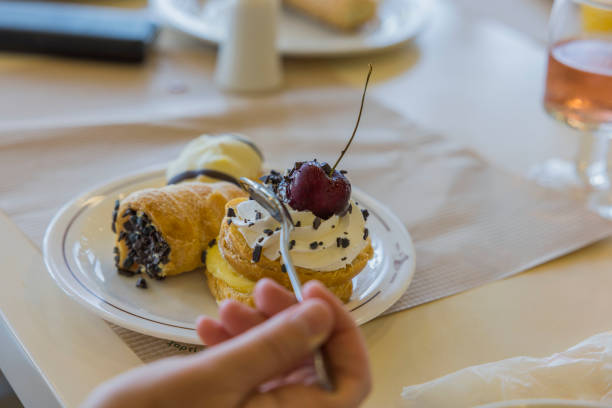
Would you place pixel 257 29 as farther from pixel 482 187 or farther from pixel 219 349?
pixel 219 349

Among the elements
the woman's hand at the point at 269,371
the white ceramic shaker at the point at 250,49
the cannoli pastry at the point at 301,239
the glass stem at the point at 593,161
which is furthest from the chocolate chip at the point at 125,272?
the glass stem at the point at 593,161

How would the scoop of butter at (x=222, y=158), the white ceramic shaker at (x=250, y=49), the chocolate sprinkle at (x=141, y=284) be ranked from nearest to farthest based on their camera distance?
the chocolate sprinkle at (x=141, y=284) < the scoop of butter at (x=222, y=158) < the white ceramic shaker at (x=250, y=49)

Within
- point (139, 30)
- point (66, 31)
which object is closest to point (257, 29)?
point (139, 30)

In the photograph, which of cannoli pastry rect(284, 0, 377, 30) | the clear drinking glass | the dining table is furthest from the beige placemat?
cannoli pastry rect(284, 0, 377, 30)

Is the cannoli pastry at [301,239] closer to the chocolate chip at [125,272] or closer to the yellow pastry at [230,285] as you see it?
the yellow pastry at [230,285]

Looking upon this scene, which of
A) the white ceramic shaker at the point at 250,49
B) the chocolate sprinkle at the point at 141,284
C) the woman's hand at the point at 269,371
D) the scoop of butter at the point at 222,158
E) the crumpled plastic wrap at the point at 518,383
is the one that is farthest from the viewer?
the white ceramic shaker at the point at 250,49

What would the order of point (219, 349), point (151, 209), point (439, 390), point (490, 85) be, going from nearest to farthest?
point (219, 349) → point (439, 390) → point (151, 209) → point (490, 85)

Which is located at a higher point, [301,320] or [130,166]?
[301,320]

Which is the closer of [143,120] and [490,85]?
[143,120]
